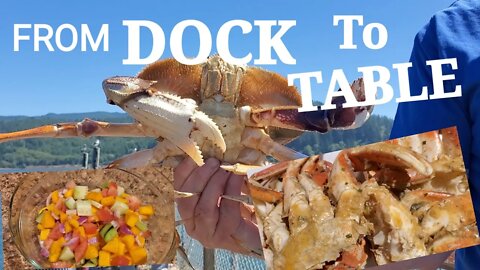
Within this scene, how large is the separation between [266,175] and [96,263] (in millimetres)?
284

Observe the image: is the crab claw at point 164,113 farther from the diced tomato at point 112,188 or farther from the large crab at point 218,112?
the diced tomato at point 112,188

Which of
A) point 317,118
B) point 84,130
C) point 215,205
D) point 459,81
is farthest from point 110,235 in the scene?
point 84,130

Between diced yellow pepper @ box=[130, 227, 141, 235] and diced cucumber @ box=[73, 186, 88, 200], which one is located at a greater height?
diced cucumber @ box=[73, 186, 88, 200]

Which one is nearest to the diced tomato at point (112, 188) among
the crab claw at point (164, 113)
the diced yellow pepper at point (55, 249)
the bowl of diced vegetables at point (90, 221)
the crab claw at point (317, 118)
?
the bowl of diced vegetables at point (90, 221)

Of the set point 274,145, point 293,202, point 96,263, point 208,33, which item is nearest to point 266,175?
point 293,202

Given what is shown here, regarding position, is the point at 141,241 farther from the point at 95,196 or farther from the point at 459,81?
the point at 459,81

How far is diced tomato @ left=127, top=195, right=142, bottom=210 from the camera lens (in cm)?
82

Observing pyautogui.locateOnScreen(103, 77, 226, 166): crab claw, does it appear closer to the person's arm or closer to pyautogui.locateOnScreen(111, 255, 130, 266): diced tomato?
the person's arm

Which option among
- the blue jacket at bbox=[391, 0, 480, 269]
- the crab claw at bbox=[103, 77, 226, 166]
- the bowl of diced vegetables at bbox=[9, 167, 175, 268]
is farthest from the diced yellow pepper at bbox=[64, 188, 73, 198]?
the blue jacket at bbox=[391, 0, 480, 269]

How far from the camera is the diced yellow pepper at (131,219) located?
813 mm

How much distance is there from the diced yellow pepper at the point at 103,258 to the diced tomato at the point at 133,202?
8 centimetres

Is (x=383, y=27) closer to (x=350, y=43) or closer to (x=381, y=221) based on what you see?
(x=350, y=43)

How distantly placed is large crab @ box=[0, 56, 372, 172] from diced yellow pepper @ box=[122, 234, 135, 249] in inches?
22.8

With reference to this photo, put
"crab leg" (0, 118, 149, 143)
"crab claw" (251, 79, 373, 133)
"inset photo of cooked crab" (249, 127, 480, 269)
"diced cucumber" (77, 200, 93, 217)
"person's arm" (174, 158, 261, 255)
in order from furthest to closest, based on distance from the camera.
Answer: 1. "crab leg" (0, 118, 149, 143)
2. "crab claw" (251, 79, 373, 133)
3. "person's arm" (174, 158, 261, 255)
4. "diced cucumber" (77, 200, 93, 217)
5. "inset photo of cooked crab" (249, 127, 480, 269)
